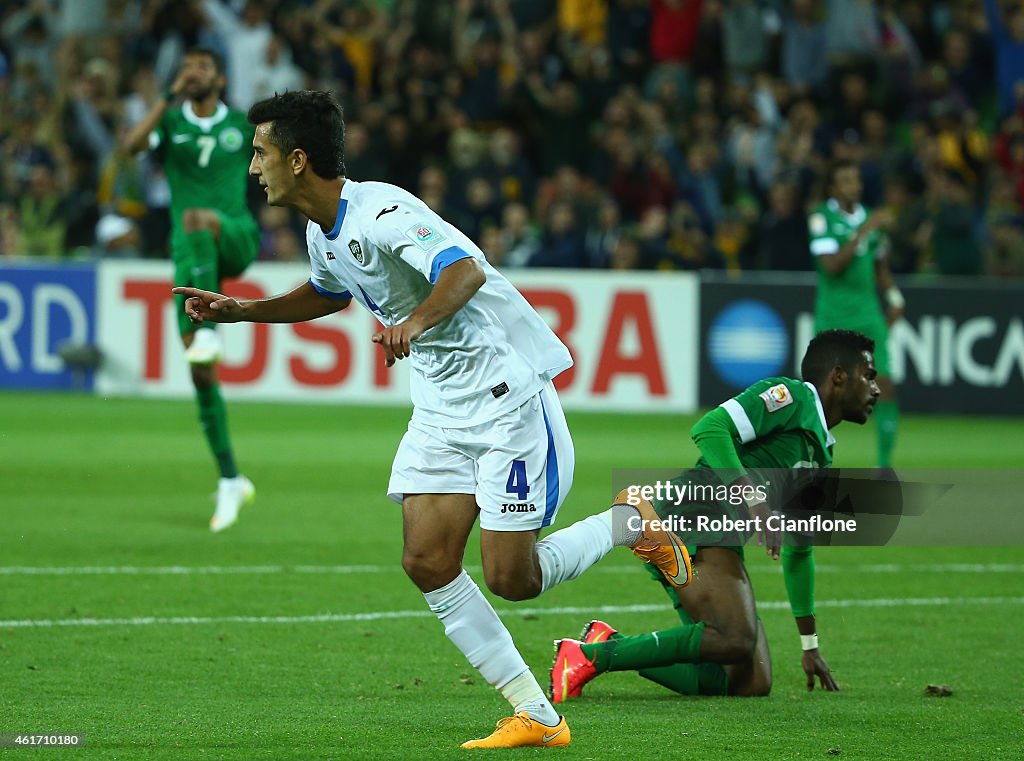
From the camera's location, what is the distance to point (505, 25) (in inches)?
846

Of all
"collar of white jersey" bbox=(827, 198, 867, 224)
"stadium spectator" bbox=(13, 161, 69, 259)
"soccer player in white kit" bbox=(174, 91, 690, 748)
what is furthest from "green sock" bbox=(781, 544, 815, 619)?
"stadium spectator" bbox=(13, 161, 69, 259)

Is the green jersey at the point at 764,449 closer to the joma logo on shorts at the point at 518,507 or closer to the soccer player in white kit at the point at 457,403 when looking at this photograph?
the soccer player in white kit at the point at 457,403

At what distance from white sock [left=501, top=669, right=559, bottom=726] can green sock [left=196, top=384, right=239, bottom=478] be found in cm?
532

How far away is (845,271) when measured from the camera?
41.3 ft

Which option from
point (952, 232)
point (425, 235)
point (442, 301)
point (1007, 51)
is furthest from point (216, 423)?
point (1007, 51)

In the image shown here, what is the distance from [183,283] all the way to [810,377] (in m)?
5.15

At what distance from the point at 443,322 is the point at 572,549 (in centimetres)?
87

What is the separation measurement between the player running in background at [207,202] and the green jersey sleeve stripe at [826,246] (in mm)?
4236

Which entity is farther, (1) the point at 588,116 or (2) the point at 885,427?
(1) the point at 588,116

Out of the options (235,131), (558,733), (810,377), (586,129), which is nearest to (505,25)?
(586,129)

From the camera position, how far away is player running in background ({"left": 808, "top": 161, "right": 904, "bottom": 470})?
1250 cm

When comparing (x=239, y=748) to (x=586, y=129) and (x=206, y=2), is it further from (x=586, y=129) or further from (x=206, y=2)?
(x=206, y=2)

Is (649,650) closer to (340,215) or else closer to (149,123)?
(340,215)

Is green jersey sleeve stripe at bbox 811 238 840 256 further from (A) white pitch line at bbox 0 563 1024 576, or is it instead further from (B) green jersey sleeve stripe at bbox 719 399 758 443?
(B) green jersey sleeve stripe at bbox 719 399 758 443
